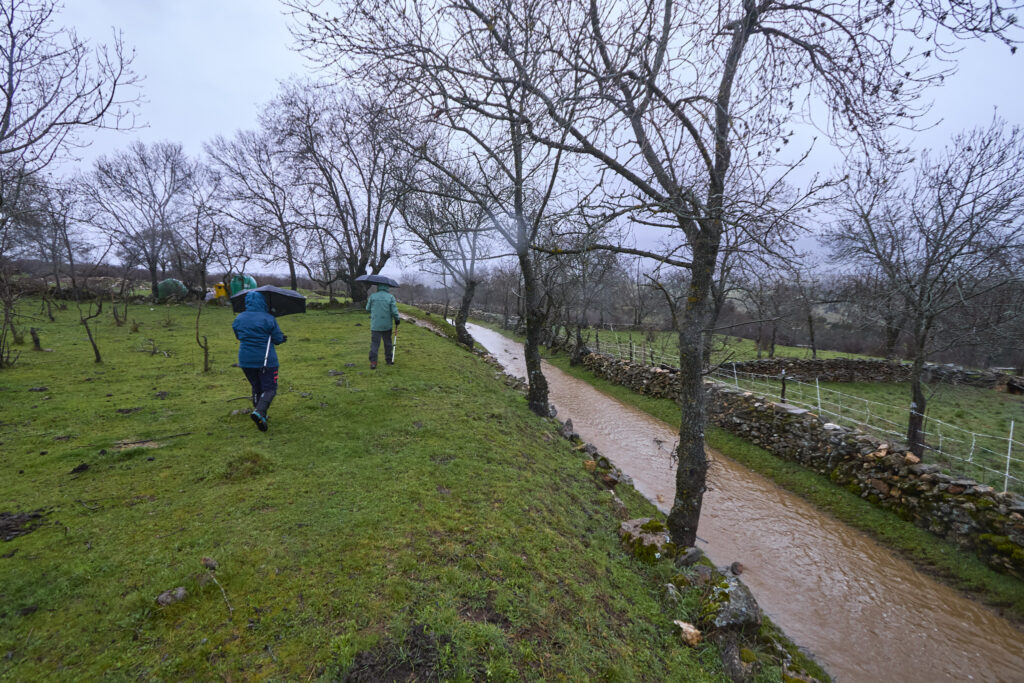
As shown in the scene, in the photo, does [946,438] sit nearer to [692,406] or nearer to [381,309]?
[692,406]

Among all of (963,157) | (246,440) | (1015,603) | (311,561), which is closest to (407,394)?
(246,440)

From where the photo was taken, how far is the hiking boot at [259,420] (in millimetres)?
5652

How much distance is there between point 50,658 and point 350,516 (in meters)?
1.94

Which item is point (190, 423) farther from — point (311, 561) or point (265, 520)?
point (311, 561)

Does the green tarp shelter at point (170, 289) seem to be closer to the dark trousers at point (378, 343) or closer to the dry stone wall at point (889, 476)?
the dark trousers at point (378, 343)

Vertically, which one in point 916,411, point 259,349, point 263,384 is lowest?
point 916,411

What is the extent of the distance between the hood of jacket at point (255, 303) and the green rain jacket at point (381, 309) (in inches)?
138

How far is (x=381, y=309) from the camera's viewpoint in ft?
31.9

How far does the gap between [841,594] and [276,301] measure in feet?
32.3

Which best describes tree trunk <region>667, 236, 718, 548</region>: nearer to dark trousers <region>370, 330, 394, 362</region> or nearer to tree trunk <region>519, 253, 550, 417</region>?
tree trunk <region>519, 253, 550, 417</region>

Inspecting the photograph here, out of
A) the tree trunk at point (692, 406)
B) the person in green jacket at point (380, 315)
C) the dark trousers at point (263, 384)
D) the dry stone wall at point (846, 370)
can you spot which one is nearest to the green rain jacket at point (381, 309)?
the person in green jacket at point (380, 315)

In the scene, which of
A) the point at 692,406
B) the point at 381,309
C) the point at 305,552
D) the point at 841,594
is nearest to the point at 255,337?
the point at 305,552

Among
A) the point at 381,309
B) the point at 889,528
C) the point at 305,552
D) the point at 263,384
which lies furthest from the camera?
the point at 381,309

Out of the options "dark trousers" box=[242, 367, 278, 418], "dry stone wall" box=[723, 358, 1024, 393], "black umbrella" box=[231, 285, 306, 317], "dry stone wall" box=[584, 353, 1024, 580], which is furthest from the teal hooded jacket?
"dry stone wall" box=[723, 358, 1024, 393]
